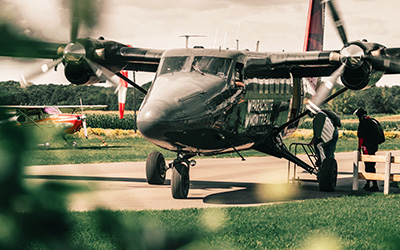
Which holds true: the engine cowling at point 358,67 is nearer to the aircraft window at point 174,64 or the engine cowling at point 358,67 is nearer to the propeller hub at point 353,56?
the propeller hub at point 353,56

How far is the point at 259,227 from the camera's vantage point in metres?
7.69

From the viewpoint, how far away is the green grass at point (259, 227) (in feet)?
3.82

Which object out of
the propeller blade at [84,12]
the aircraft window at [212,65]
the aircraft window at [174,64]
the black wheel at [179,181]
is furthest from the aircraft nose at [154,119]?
the propeller blade at [84,12]

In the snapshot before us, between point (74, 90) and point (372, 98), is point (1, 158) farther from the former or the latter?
point (372, 98)

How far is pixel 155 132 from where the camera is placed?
920 centimetres

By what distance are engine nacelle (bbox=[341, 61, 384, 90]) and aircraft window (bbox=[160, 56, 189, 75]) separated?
3738 millimetres

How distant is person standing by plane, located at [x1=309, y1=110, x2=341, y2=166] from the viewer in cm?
1342

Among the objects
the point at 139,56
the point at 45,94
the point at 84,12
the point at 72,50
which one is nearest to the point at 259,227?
the point at 72,50

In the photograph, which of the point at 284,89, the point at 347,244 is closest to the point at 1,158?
the point at 347,244

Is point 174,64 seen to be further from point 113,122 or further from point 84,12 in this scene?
point 113,122

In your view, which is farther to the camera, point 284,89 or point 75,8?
point 284,89

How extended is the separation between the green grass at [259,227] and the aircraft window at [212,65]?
118 inches

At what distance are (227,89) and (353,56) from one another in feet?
10.1

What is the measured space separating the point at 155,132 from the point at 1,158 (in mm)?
8238
